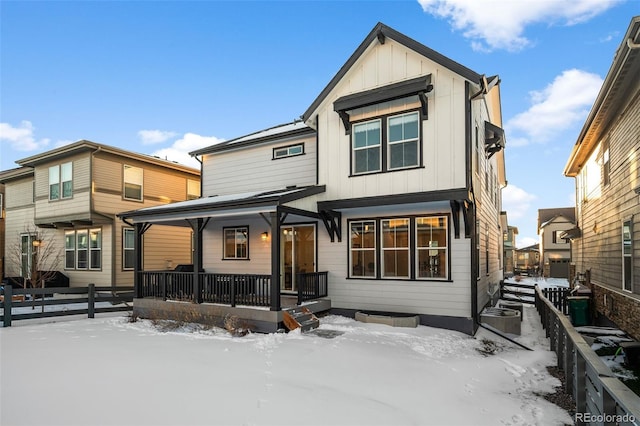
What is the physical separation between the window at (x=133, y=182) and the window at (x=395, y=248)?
12523 mm

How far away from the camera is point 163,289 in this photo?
11609 millimetres

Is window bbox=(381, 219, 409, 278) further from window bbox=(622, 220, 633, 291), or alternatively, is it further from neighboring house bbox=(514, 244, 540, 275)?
neighboring house bbox=(514, 244, 540, 275)

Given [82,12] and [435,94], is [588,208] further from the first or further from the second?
[82,12]

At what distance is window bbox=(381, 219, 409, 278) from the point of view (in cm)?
1030

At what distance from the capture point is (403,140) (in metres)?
10.2

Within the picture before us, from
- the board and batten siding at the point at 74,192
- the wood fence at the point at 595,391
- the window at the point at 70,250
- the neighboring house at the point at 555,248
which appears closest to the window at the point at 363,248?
the wood fence at the point at 595,391

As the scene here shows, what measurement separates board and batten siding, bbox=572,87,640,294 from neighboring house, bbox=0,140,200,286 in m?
17.1

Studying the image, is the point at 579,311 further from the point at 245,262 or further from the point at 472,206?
the point at 245,262

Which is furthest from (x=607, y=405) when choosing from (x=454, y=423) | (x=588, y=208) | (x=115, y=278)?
(x=115, y=278)

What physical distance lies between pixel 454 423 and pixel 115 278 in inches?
614

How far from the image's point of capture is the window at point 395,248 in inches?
405

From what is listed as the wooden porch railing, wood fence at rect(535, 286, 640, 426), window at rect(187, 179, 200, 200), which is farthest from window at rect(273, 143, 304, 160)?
wood fence at rect(535, 286, 640, 426)

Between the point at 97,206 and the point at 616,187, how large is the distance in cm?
1866

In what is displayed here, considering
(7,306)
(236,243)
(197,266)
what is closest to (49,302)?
(7,306)
